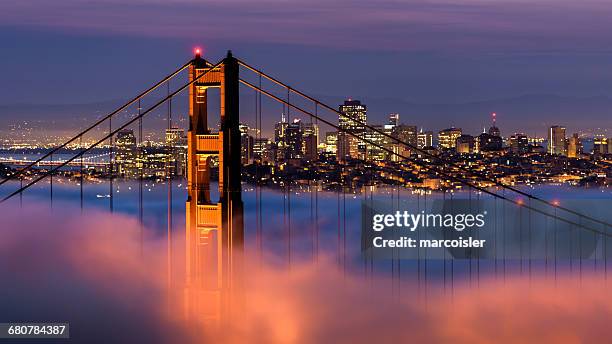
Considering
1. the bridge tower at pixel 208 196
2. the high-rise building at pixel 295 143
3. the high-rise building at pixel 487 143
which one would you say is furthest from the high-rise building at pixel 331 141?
the bridge tower at pixel 208 196

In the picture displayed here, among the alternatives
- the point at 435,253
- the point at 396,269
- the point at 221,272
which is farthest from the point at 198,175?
the point at 435,253

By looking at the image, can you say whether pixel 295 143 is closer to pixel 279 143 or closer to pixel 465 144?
pixel 279 143

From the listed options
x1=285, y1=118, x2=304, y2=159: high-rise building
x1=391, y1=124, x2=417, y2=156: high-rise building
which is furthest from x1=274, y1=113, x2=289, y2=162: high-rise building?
x1=391, y1=124, x2=417, y2=156: high-rise building

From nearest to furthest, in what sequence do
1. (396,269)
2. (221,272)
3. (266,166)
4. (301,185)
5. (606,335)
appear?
(221,272) → (606,335) → (396,269) → (266,166) → (301,185)

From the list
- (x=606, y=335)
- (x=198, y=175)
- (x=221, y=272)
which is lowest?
(x=606, y=335)

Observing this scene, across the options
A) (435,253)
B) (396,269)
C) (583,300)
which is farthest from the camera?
(435,253)

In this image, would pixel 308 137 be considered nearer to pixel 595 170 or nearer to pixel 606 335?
pixel 606 335

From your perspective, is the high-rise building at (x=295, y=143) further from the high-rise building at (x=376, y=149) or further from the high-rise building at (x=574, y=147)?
the high-rise building at (x=574, y=147)
